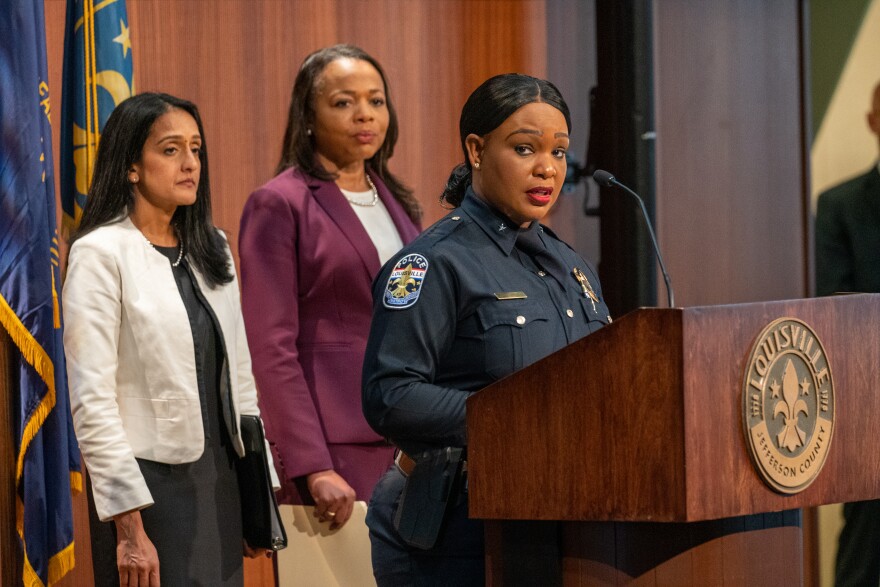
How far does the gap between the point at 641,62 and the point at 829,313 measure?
8.97ft

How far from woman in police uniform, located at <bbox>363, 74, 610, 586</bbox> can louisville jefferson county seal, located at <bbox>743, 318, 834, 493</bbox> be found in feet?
1.26

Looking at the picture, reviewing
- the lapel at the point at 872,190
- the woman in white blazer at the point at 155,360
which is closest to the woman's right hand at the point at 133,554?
the woman in white blazer at the point at 155,360

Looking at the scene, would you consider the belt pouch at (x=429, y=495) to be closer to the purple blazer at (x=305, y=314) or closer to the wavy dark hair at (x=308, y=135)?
the purple blazer at (x=305, y=314)

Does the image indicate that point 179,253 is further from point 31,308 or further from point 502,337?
point 502,337

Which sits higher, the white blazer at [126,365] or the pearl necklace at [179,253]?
the pearl necklace at [179,253]

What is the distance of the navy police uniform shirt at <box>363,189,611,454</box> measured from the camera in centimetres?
183

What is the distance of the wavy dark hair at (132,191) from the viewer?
2514 millimetres

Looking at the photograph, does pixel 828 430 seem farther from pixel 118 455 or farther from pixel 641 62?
pixel 641 62

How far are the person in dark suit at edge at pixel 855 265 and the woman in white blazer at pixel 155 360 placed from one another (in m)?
2.03

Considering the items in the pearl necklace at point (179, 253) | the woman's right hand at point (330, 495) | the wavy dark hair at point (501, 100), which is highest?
the wavy dark hair at point (501, 100)

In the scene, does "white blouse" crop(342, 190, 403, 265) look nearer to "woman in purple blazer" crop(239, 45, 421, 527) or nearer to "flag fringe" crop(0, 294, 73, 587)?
"woman in purple blazer" crop(239, 45, 421, 527)

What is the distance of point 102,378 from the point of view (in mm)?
2330

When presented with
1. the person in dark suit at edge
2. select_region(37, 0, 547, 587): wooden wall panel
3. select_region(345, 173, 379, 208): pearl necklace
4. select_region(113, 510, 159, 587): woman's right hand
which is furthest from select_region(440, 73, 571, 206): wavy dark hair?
the person in dark suit at edge

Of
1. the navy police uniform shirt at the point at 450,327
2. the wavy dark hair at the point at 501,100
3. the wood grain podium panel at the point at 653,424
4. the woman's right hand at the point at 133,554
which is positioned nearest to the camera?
the wood grain podium panel at the point at 653,424
